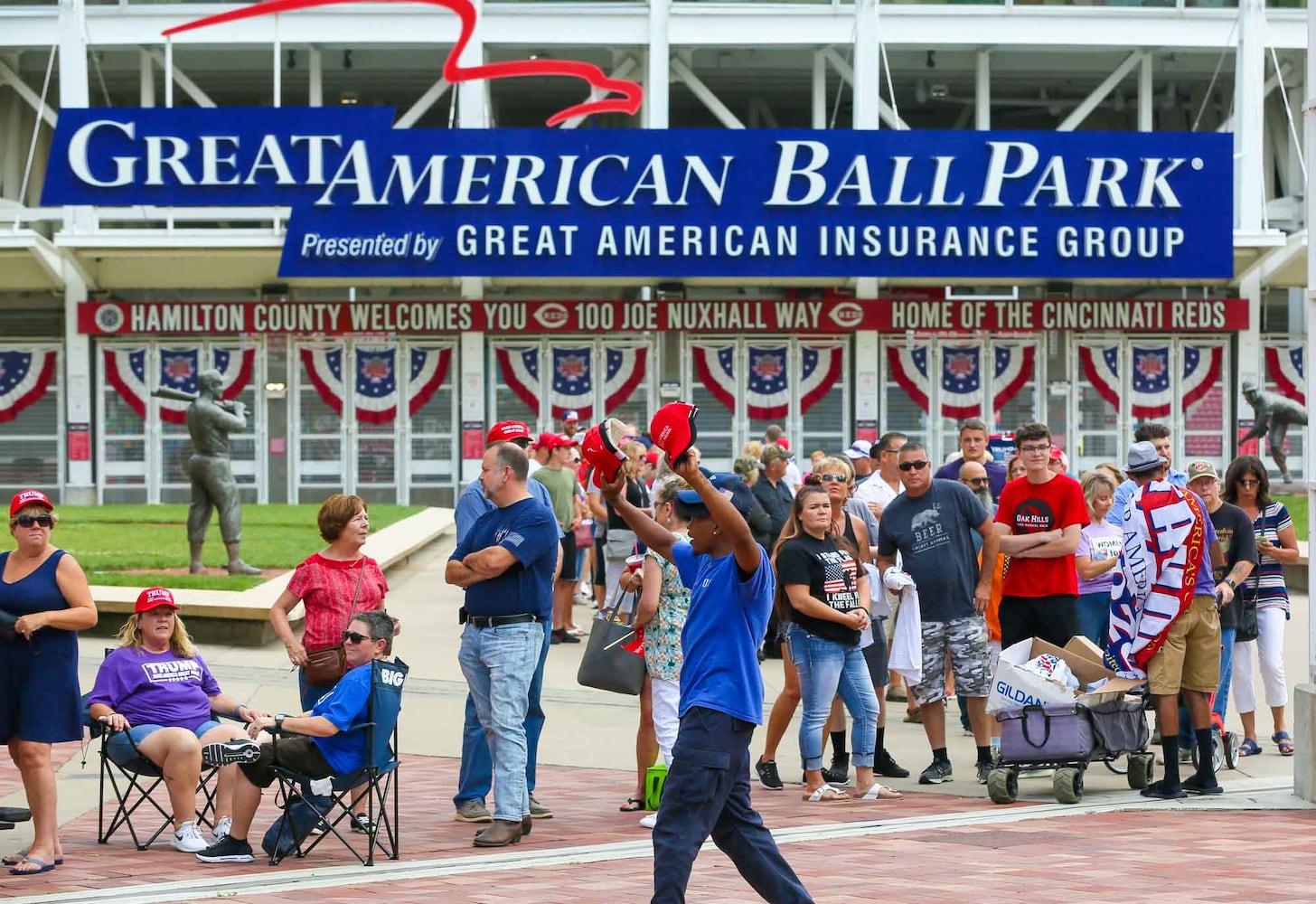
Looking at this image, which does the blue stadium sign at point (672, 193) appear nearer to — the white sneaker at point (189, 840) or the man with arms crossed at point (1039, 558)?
the man with arms crossed at point (1039, 558)

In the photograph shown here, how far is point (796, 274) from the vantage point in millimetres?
28438

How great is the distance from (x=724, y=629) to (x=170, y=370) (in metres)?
26.3

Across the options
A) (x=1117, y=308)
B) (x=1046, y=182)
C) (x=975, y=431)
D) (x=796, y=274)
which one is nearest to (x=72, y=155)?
(x=796, y=274)

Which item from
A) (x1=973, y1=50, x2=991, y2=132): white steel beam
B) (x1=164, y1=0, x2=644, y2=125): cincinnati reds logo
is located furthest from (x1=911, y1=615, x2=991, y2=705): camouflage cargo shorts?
(x1=973, y1=50, x2=991, y2=132): white steel beam

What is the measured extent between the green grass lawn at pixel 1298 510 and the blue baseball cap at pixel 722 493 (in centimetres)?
1458

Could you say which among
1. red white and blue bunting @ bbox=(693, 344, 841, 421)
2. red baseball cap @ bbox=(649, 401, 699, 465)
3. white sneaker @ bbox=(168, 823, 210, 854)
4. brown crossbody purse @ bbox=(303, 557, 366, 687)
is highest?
red white and blue bunting @ bbox=(693, 344, 841, 421)

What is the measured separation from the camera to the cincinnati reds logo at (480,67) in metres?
28.4

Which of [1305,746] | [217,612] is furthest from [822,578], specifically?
[217,612]

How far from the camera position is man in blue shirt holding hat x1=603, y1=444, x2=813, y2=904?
575cm

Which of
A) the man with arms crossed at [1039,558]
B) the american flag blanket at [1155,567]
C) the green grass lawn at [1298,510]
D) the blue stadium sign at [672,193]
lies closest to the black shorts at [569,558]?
the man with arms crossed at [1039,558]

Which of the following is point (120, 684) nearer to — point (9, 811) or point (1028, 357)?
point (9, 811)

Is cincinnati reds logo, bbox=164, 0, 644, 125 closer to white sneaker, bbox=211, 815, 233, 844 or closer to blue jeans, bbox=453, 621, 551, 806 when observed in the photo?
blue jeans, bbox=453, 621, 551, 806

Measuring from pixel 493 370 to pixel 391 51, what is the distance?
6.34 meters

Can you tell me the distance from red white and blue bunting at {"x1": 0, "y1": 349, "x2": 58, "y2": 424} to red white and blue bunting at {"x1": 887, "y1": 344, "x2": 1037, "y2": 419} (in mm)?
14995
